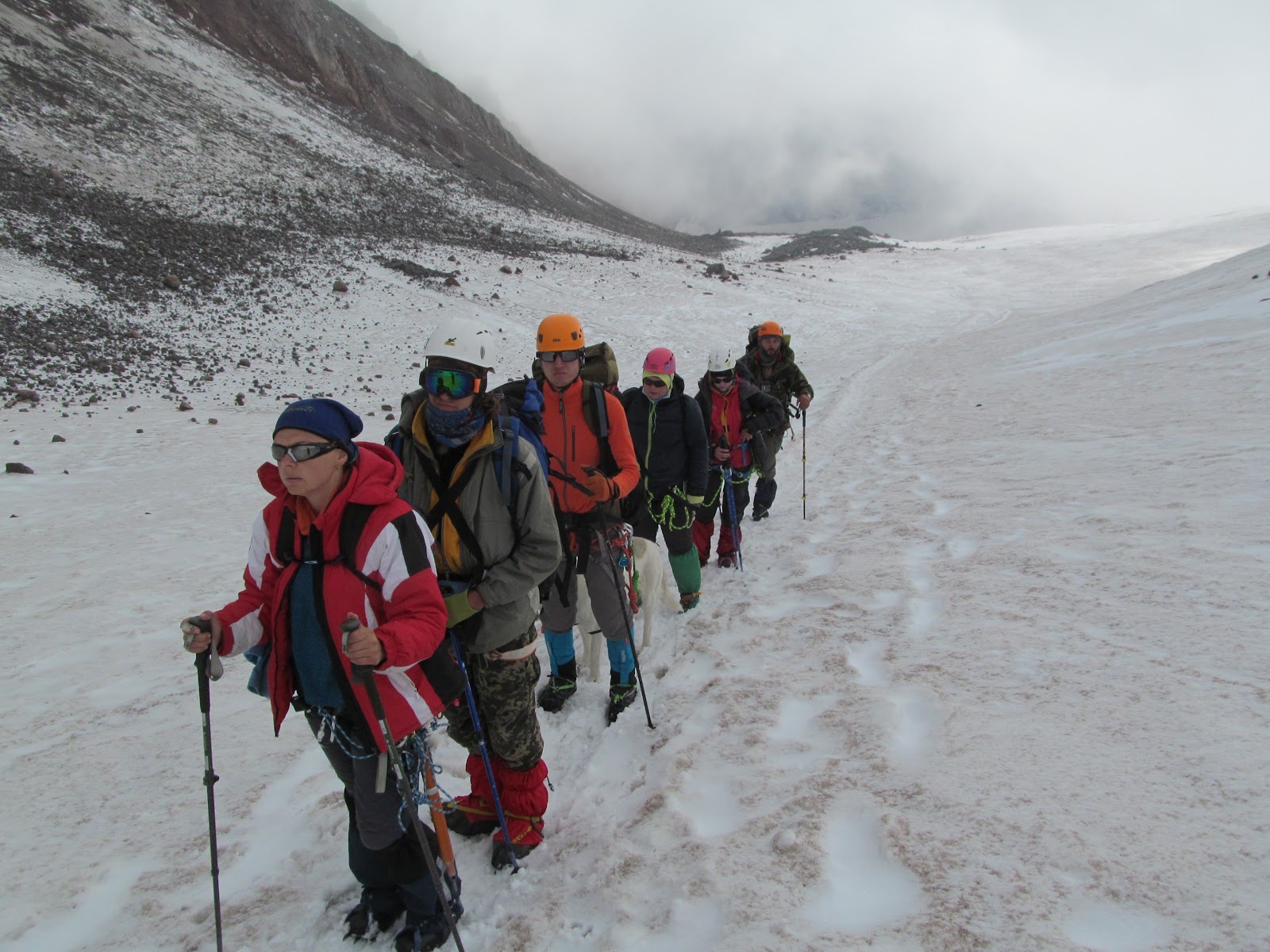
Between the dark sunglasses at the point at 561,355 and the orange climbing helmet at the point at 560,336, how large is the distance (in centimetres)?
2

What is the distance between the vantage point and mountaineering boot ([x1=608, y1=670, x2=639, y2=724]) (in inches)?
167

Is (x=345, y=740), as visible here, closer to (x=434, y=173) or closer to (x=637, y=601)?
(x=637, y=601)

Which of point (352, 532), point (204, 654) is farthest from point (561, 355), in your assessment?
point (204, 654)

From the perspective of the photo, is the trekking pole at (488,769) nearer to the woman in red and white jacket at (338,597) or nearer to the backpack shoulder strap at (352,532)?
the woman in red and white jacket at (338,597)

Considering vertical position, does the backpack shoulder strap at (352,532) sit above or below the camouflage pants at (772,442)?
above

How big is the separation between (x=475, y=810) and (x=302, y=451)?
211 centimetres

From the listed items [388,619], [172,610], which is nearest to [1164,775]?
[388,619]

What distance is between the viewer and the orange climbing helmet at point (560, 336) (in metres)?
3.93

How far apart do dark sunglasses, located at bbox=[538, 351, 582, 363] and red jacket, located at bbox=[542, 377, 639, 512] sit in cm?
17

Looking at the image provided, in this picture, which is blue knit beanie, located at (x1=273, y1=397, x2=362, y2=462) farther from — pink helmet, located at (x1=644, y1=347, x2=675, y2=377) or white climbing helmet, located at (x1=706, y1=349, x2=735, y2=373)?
white climbing helmet, located at (x1=706, y1=349, x2=735, y2=373)

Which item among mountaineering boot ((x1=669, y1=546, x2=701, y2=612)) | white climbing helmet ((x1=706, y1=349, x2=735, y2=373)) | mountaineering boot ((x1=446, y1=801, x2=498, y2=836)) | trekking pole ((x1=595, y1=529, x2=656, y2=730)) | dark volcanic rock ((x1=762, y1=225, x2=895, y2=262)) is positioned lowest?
mountaineering boot ((x1=446, y1=801, x2=498, y2=836))

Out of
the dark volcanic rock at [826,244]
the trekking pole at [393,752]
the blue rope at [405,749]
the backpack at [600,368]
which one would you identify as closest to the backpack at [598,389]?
the backpack at [600,368]

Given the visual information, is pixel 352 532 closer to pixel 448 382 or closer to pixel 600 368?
pixel 448 382

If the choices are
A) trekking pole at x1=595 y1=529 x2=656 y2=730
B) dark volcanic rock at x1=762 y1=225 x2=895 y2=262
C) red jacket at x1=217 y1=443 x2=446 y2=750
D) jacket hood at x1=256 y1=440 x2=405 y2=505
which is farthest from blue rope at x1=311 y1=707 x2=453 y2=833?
dark volcanic rock at x1=762 y1=225 x2=895 y2=262
